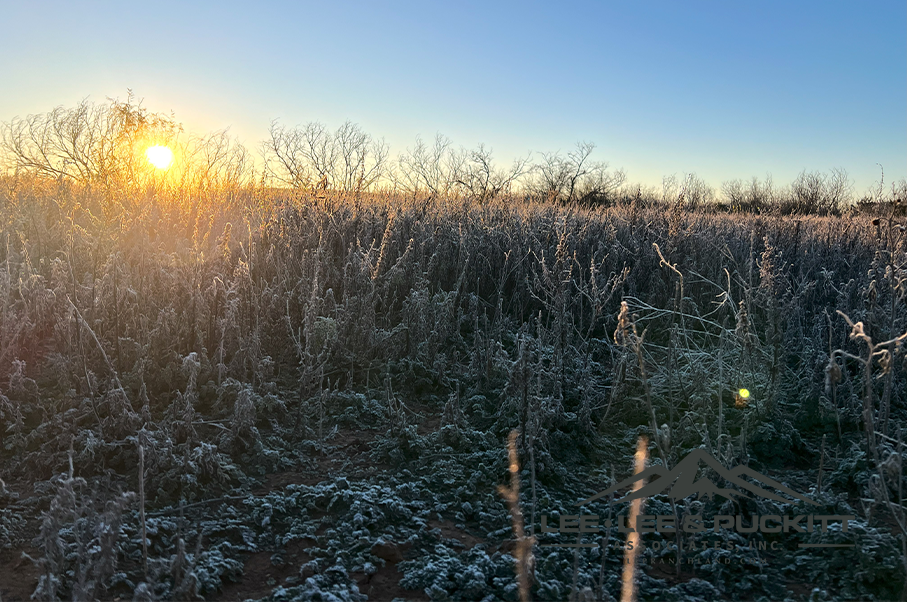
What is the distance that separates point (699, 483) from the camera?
8.66 feet

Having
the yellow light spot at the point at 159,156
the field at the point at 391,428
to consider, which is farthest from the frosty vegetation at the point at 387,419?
the yellow light spot at the point at 159,156

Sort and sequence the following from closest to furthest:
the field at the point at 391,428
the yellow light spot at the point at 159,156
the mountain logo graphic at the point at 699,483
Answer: the field at the point at 391,428, the mountain logo graphic at the point at 699,483, the yellow light spot at the point at 159,156

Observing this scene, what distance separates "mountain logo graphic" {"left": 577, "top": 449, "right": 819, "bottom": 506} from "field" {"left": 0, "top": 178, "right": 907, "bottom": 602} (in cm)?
5

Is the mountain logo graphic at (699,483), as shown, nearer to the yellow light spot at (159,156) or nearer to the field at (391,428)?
the field at (391,428)

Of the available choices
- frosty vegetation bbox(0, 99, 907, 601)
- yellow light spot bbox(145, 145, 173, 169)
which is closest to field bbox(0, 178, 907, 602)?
frosty vegetation bbox(0, 99, 907, 601)

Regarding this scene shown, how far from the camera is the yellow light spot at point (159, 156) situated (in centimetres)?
896

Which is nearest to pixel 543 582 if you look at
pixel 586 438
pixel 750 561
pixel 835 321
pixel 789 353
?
pixel 750 561

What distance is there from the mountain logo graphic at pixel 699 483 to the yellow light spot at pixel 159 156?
8.58 meters

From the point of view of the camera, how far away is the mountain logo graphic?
2551mm

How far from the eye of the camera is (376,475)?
2820mm

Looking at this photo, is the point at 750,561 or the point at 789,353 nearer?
the point at 750,561

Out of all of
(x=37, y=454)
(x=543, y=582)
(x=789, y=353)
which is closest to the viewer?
(x=543, y=582)

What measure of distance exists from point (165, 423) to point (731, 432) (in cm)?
320

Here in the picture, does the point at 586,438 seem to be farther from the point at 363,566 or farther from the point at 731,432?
the point at 363,566
